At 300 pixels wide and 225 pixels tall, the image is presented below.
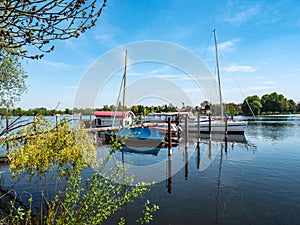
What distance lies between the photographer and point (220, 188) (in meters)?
11.1

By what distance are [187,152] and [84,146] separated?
15.6m

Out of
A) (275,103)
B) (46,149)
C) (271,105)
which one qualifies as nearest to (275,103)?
(275,103)

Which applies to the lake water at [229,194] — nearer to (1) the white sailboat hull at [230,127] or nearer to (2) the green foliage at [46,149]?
(2) the green foliage at [46,149]

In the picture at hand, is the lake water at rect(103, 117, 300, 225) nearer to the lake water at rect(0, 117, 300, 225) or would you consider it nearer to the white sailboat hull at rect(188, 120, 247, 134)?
the lake water at rect(0, 117, 300, 225)

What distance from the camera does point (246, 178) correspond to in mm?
12656

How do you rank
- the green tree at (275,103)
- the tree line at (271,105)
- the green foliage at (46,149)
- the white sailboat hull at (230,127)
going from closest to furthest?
the green foliage at (46,149) < the white sailboat hull at (230,127) < the green tree at (275,103) < the tree line at (271,105)

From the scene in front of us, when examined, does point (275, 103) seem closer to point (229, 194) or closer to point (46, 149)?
point (229, 194)

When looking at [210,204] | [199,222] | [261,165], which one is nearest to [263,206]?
[210,204]

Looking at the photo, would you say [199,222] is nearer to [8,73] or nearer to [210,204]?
[210,204]

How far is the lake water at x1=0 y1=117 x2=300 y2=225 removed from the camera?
318 inches

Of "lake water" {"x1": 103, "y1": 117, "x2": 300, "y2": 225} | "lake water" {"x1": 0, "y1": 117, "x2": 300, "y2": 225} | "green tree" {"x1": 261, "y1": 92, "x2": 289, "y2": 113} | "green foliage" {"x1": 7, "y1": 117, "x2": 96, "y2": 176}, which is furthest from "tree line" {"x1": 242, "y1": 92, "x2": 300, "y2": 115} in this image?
"green foliage" {"x1": 7, "y1": 117, "x2": 96, "y2": 176}

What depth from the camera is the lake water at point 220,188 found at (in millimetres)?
8070

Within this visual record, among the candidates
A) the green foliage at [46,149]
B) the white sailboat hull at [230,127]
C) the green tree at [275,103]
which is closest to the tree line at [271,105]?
the green tree at [275,103]

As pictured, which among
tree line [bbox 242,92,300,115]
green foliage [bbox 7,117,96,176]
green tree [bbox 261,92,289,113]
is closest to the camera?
green foliage [bbox 7,117,96,176]
